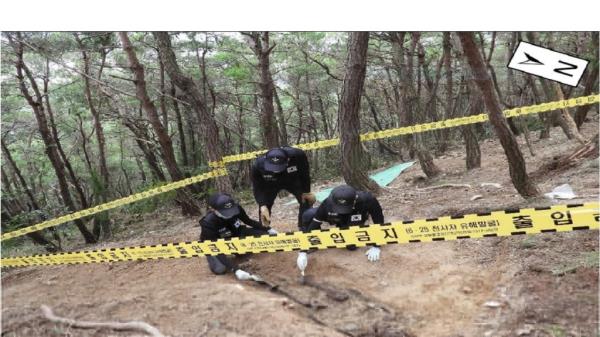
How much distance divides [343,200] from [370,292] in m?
0.97

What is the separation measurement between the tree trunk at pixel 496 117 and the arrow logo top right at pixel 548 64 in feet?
1.02

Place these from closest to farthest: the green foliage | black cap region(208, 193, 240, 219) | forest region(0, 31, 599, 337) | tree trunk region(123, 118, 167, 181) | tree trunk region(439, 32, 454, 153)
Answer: forest region(0, 31, 599, 337)
black cap region(208, 193, 240, 219)
tree trunk region(439, 32, 454, 153)
the green foliage
tree trunk region(123, 118, 167, 181)

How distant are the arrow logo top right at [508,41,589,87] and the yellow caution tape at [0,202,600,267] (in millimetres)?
1924

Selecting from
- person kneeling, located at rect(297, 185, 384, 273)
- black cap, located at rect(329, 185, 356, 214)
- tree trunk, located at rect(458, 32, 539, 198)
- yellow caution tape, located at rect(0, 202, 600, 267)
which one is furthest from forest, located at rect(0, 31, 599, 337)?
black cap, located at rect(329, 185, 356, 214)

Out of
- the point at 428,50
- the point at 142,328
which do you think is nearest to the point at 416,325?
the point at 142,328

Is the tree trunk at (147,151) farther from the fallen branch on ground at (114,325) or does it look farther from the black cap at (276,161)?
the fallen branch on ground at (114,325)

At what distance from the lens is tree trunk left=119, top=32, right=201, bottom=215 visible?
26.7 feet

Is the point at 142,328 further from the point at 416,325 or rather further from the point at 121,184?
the point at 121,184

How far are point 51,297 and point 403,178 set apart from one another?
22.5 feet

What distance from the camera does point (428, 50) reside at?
48.3 feet

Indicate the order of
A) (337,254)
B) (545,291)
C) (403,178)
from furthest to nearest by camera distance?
(403,178) < (337,254) < (545,291)

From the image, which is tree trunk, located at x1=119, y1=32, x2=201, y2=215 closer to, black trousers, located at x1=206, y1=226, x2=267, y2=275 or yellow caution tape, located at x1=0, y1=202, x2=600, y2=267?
yellow caution tape, located at x1=0, y1=202, x2=600, y2=267

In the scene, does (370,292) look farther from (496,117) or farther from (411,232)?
(496,117)
